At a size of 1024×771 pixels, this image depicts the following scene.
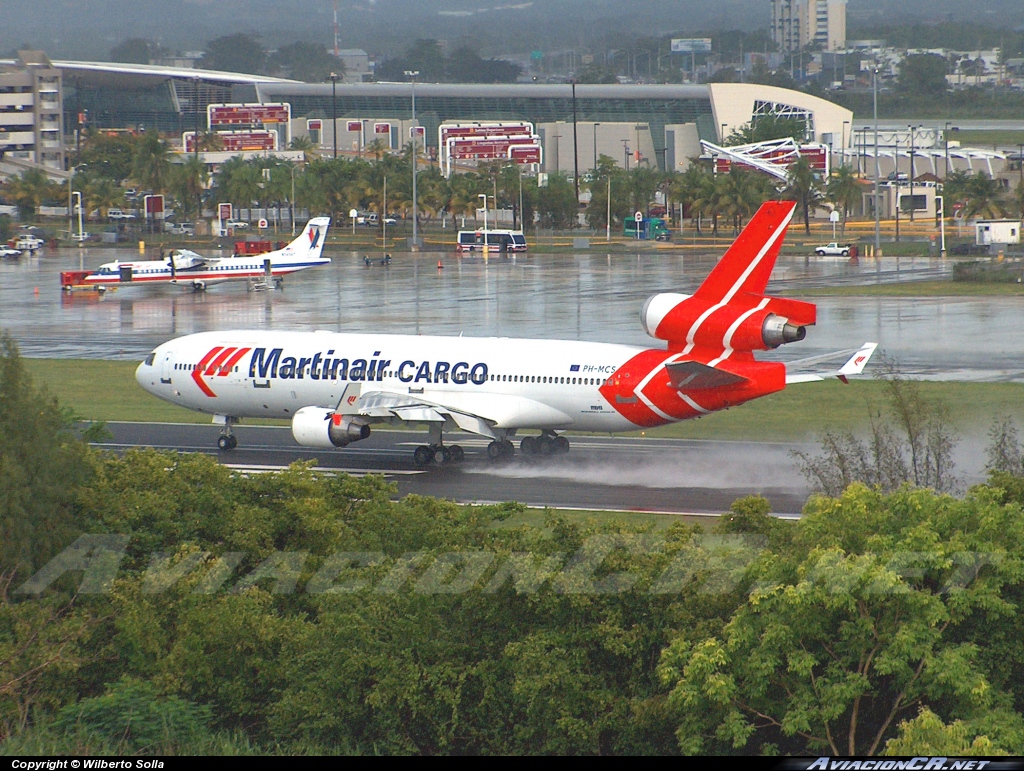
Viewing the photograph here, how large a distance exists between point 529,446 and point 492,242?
107 metres

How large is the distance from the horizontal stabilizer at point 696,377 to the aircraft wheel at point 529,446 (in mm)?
6717

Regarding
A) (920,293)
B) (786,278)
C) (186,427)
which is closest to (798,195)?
(786,278)

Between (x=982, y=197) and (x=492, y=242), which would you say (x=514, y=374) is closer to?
(x=492, y=242)

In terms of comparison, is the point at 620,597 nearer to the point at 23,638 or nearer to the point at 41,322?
the point at 23,638

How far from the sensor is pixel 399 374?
51281 millimetres

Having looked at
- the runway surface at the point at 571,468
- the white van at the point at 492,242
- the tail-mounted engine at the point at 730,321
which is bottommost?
the runway surface at the point at 571,468

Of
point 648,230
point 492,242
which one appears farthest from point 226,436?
point 648,230

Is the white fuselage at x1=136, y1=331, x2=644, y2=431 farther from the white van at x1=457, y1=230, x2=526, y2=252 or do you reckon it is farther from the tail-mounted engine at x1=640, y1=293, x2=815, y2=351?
the white van at x1=457, y1=230, x2=526, y2=252

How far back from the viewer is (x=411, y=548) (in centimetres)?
3141

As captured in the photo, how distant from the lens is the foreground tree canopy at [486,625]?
22938 mm

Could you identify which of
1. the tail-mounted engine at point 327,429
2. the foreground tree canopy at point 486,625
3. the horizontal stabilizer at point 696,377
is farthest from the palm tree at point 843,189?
the foreground tree canopy at point 486,625

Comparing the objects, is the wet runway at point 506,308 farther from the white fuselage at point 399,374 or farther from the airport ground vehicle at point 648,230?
the airport ground vehicle at point 648,230

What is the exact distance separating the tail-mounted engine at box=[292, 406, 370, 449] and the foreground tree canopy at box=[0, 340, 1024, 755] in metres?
15.8

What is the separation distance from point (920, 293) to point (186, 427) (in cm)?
6265
